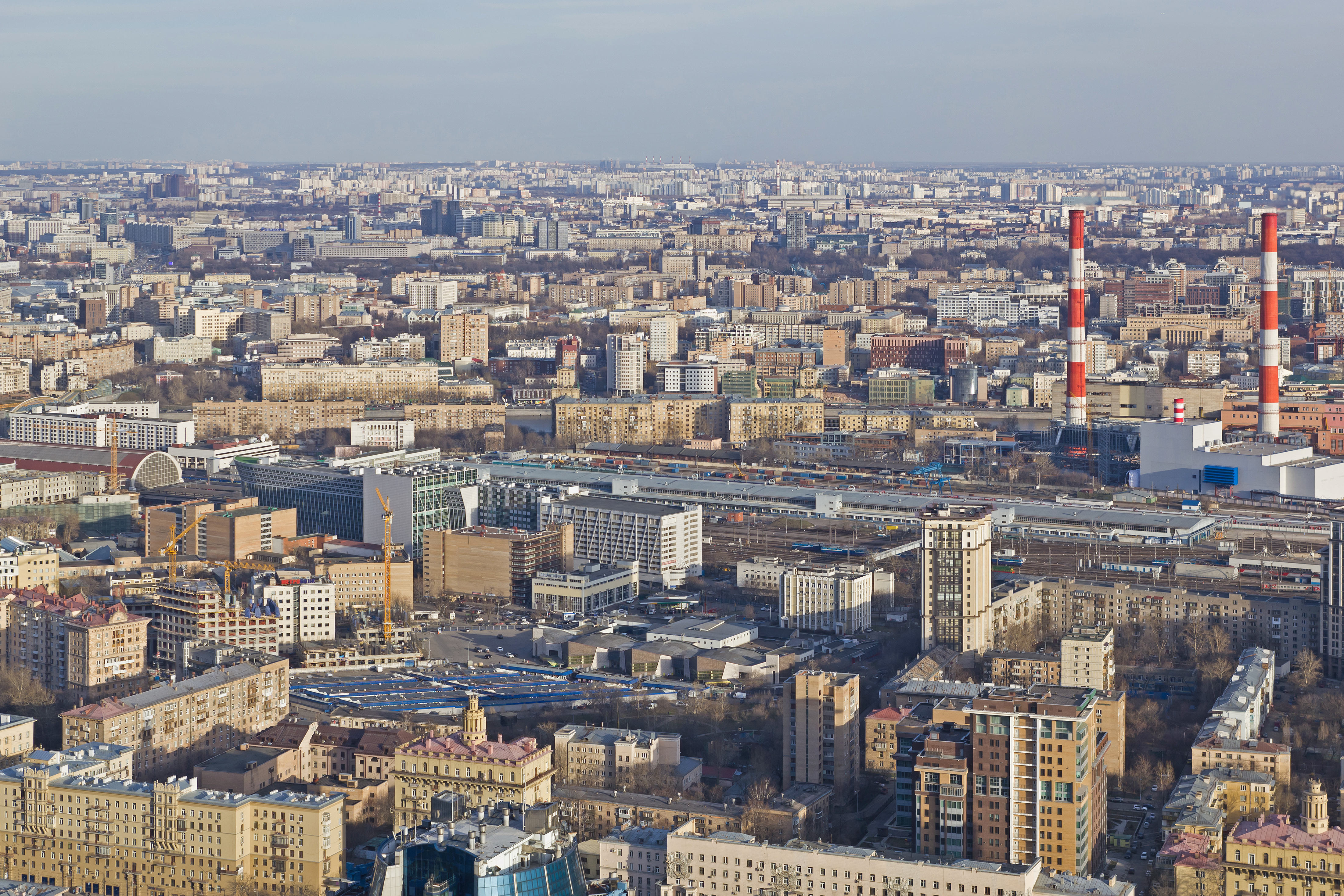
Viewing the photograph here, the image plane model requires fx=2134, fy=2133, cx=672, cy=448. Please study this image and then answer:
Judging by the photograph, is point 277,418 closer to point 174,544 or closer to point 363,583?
point 174,544

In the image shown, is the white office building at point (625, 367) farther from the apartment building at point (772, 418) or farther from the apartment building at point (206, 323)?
the apartment building at point (206, 323)

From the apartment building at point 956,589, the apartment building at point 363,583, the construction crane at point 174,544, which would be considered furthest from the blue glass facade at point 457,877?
the construction crane at point 174,544

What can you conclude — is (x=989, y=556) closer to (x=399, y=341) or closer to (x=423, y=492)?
(x=423, y=492)

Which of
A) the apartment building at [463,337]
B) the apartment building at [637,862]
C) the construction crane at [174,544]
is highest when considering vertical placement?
the apartment building at [463,337]

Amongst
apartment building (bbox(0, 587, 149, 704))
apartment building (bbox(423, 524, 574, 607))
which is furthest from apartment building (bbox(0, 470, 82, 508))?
apartment building (bbox(0, 587, 149, 704))

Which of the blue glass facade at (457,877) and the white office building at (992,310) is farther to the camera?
the white office building at (992,310)

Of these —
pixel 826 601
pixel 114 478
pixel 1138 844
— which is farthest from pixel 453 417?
pixel 1138 844
